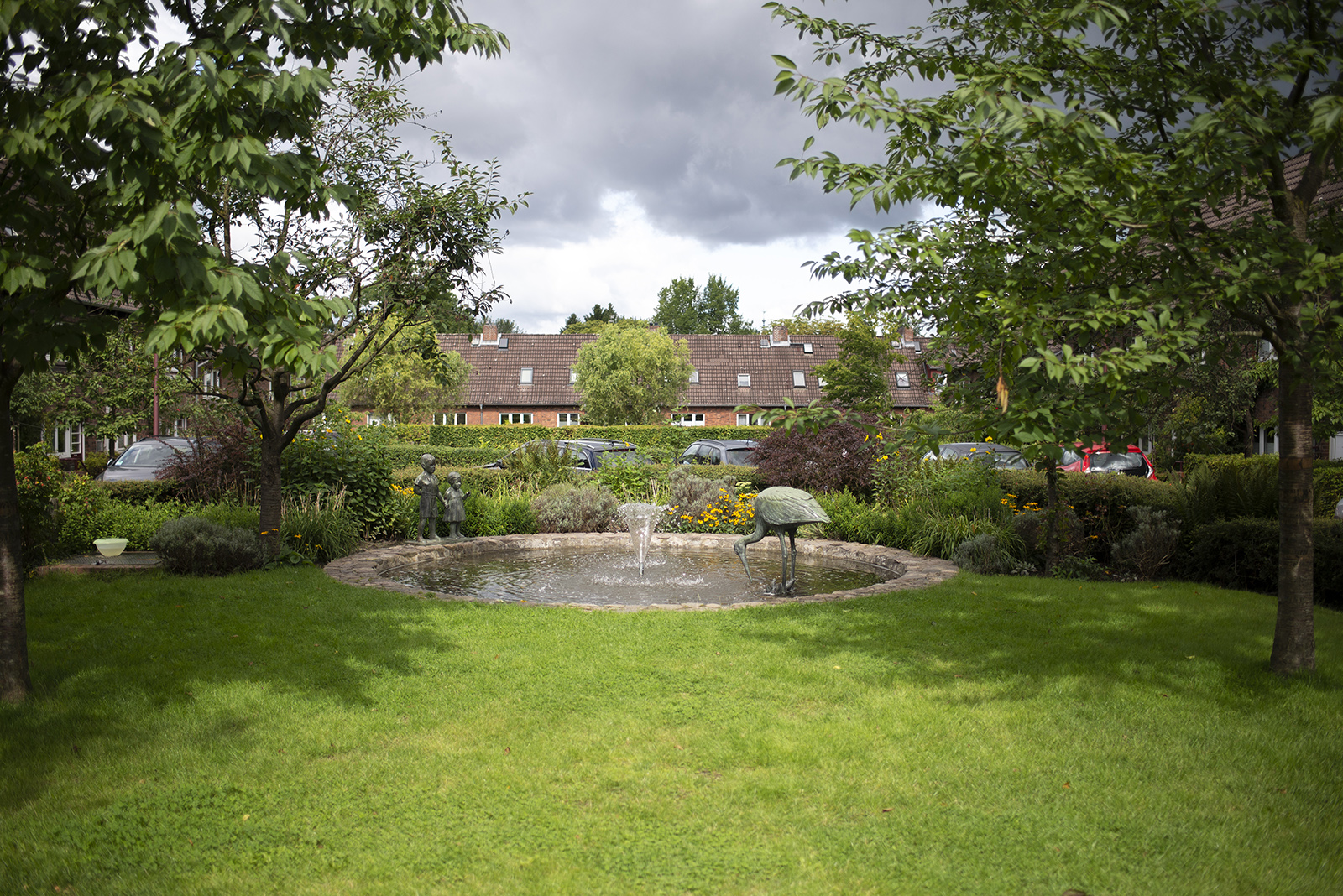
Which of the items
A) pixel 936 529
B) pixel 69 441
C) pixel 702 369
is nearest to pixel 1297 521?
pixel 936 529

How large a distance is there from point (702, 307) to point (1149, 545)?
257 feet

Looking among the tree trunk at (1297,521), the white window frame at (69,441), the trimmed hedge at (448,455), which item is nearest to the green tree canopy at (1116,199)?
the tree trunk at (1297,521)

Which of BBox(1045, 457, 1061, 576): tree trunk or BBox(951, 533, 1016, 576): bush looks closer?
BBox(1045, 457, 1061, 576): tree trunk

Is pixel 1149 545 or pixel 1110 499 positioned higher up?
pixel 1110 499

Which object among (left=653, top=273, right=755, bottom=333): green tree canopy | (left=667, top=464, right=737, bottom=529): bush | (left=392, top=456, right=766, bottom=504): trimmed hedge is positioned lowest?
(left=667, top=464, right=737, bottom=529): bush

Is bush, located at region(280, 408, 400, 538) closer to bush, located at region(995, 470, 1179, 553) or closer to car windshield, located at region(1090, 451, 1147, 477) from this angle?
bush, located at region(995, 470, 1179, 553)

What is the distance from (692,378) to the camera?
44312 mm

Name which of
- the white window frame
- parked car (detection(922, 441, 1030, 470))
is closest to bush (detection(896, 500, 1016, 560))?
parked car (detection(922, 441, 1030, 470))

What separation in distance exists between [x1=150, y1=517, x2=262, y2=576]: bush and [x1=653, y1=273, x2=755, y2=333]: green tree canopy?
75952mm

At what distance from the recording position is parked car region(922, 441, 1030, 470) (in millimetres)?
11727

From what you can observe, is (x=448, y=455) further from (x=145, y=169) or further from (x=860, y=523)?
(x=145, y=169)

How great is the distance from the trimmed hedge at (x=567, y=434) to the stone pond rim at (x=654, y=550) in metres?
17.6

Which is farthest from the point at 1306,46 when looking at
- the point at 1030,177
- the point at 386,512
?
the point at 386,512

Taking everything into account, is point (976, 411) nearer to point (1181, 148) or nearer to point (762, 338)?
point (1181, 148)
